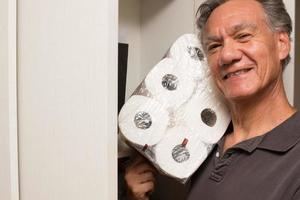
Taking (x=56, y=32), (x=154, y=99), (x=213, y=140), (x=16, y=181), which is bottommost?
(x=16, y=181)

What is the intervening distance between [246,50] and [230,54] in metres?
0.05

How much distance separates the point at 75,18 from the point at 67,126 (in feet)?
0.90

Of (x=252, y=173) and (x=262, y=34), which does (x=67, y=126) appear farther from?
(x=262, y=34)

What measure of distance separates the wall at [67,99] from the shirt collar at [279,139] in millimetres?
396

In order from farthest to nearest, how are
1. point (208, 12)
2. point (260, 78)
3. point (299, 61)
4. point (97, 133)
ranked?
point (299, 61) < point (208, 12) < point (260, 78) < point (97, 133)

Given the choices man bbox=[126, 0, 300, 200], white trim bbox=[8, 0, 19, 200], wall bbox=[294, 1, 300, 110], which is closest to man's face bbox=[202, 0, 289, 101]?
man bbox=[126, 0, 300, 200]

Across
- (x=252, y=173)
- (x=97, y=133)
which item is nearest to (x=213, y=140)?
(x=252, y=173)

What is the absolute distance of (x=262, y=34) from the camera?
0.94 metres

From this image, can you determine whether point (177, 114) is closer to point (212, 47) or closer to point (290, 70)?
point (212, 47)

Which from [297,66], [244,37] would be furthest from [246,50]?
[297,66]

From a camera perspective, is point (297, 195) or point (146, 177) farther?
point (146, 177)

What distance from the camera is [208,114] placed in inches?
39.4

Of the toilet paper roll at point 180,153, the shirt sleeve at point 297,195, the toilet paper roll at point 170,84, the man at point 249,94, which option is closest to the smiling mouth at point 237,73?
the man at point 249,94

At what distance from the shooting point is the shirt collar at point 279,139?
0.86m
